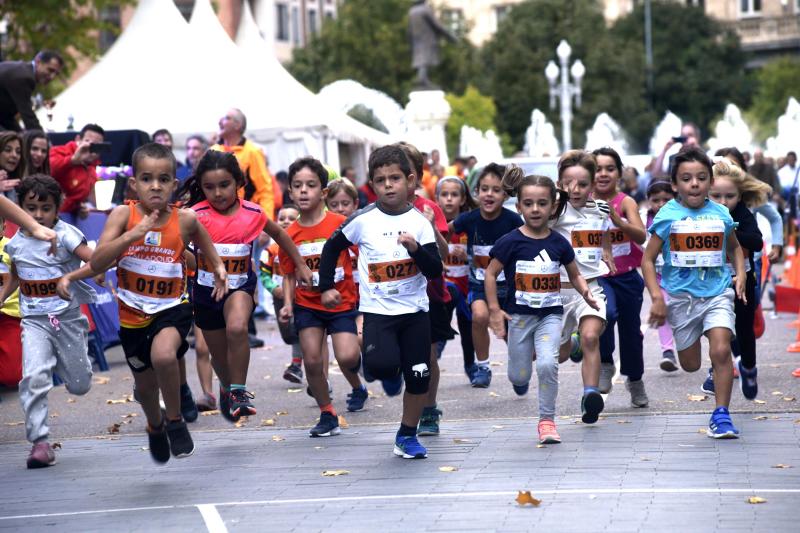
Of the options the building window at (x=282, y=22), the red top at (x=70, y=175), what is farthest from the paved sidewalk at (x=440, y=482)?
the building window at (x=282, y=22)

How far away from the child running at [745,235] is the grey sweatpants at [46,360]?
13.5 ft

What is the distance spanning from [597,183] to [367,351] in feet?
8.75

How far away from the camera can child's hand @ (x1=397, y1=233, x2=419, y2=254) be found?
323 inches

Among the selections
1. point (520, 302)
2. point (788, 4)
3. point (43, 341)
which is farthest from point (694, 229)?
point (788, 4)

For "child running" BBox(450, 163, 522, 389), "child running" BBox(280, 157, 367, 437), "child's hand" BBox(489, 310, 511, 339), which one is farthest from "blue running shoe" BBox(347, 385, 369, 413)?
"child's hand" BBox(489, 310, 511, 339)

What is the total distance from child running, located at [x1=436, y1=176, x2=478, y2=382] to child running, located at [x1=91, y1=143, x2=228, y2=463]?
12.4ft

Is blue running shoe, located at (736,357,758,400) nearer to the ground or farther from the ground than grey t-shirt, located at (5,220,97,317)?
nearer to the ground

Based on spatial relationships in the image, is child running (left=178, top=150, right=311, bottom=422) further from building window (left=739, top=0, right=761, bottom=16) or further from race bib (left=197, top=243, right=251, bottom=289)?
building window (left=739, top=0, right=761, bottom=16)

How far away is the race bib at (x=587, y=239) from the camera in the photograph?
393 inches

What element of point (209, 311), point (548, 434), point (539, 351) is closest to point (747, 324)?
point (539, 351)

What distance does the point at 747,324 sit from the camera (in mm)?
10133

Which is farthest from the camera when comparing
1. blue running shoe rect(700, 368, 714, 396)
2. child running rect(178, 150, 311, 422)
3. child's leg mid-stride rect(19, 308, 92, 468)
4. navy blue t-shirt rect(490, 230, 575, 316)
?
blue running shoe rect(700, 368, 714, 396)

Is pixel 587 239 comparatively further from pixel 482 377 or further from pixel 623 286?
pixel 482 377

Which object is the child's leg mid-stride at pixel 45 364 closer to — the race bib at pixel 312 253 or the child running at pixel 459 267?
the race bib at pixel 312 253
